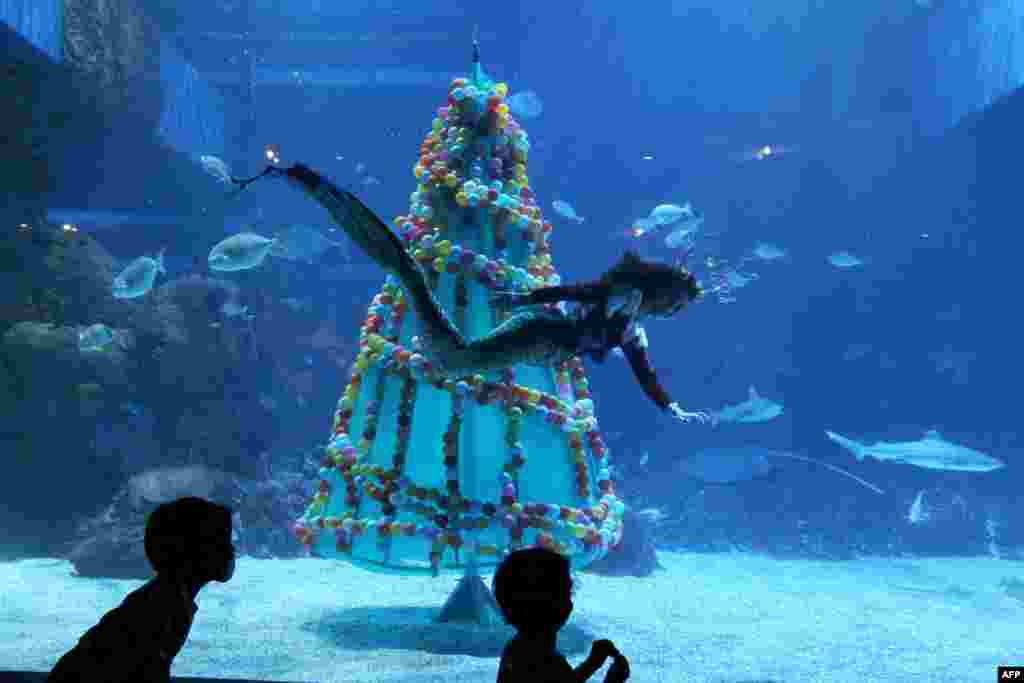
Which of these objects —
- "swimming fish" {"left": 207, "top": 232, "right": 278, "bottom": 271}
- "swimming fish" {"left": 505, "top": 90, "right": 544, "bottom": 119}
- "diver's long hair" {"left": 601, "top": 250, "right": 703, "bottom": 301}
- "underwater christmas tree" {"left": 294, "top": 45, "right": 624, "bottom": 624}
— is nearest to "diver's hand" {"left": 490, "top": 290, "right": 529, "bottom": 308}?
"diver's long hair" {"left": 601, "top": 250, "right": 703, "bottom": 301}

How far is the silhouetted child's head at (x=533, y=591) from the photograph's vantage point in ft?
4.62

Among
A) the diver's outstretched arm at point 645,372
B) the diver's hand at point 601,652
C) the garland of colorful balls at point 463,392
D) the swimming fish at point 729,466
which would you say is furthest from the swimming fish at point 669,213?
the diver's hand at point 601,652

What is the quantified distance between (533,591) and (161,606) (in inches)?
34.2

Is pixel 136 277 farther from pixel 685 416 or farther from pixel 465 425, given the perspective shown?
pixel 685 416

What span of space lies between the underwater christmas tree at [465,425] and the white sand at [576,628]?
23.2 inches

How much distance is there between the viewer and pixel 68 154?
9656 millimetres

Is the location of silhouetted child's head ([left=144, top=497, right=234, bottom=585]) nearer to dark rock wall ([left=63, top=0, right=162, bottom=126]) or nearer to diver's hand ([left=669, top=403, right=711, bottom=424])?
diver's hand ([left=669, top=403, right=711, bottom=424])

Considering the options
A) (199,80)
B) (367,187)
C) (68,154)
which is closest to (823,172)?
(367,187)

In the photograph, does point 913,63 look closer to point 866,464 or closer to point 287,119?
point 866,464

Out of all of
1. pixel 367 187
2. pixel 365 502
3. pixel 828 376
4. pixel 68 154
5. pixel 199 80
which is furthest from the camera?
pixel 367 187

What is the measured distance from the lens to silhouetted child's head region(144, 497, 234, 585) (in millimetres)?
1583

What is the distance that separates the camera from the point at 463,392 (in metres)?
4.15

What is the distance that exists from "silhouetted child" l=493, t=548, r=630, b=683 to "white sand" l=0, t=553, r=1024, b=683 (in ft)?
7.23

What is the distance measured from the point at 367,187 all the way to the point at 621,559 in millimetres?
11669
